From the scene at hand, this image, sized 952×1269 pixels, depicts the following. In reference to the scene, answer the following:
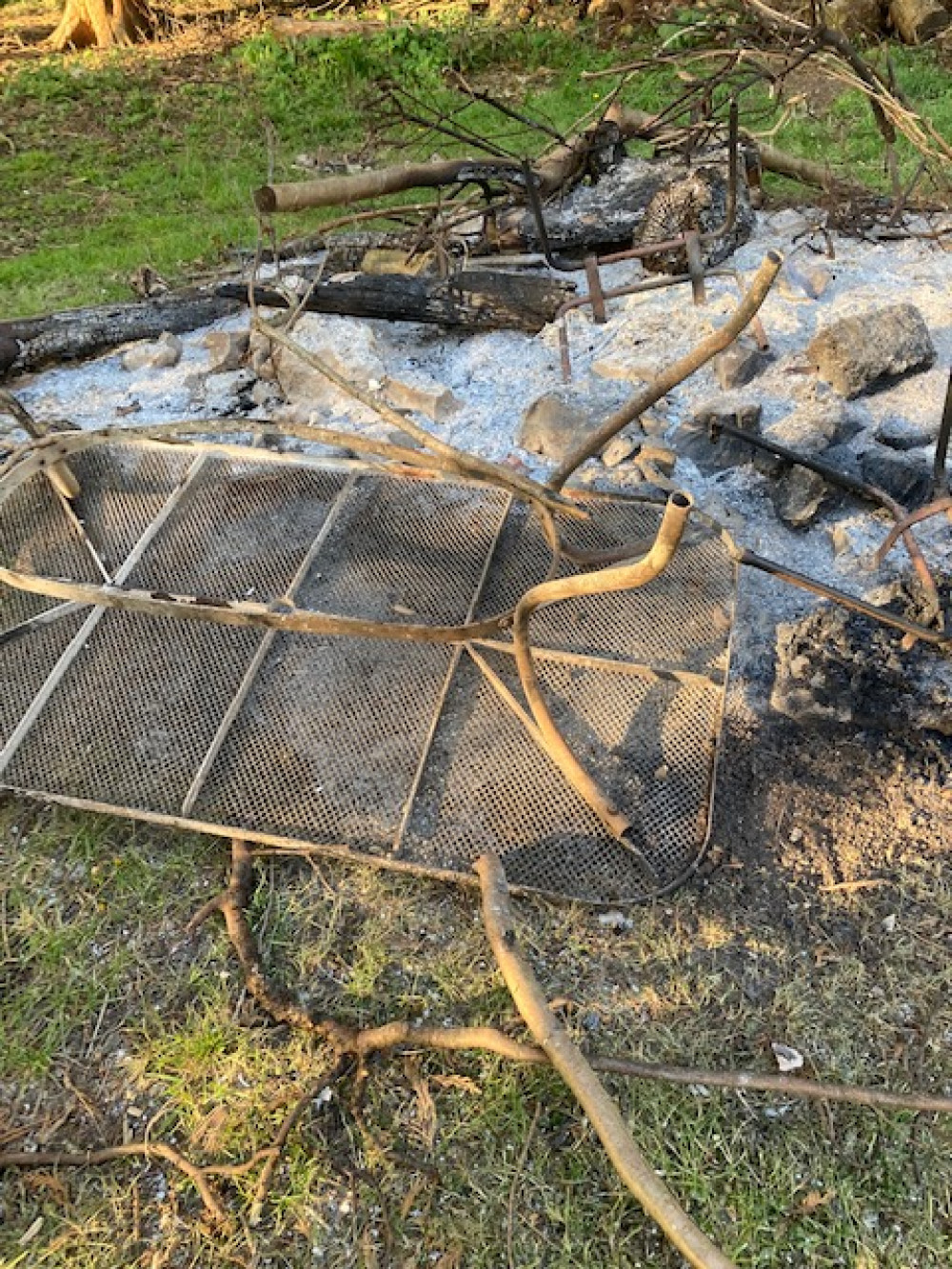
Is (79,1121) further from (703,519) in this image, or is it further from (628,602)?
(703,519)

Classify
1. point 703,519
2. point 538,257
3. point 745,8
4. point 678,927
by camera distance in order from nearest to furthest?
point 678,927, point 703,519, point 745,8, point 538,257

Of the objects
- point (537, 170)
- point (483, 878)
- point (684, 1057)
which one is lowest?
point (684, 1057)

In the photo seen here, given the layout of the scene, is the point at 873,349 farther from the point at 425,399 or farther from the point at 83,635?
the point at 83,635

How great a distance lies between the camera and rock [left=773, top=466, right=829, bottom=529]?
3771mm

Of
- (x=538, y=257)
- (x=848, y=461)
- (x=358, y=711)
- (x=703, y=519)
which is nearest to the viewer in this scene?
(x=358, y=711)

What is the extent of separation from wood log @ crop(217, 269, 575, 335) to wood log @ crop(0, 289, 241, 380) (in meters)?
0.51

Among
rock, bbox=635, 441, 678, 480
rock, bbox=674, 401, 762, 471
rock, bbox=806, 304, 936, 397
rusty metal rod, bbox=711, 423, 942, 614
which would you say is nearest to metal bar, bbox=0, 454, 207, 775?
rock, bbox=635, 441, 678, 480

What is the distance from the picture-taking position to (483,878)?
256 cm

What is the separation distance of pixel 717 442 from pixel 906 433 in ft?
2.74

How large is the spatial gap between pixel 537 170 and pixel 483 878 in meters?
4.39

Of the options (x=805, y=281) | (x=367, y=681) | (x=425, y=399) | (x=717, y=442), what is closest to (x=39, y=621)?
(x=367, y=681)

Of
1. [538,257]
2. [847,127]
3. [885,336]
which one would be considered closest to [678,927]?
[885,336]

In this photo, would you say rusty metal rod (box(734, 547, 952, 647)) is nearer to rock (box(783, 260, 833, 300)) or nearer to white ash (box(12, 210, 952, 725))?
white ash (box(12, 210, 952, 725))

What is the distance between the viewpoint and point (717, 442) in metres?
4.12
